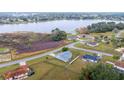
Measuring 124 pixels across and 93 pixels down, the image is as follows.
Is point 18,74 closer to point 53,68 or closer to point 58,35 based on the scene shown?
point 53,68

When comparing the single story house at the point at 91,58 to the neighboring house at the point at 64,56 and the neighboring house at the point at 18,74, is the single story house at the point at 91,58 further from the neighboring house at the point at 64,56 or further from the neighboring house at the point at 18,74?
the neighboring house at the point at 18,74

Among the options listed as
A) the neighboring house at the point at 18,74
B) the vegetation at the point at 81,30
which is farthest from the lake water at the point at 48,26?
the neighboring house at the point at 18,74

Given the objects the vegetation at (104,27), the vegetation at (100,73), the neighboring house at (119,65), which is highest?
the vegetation at (104,27)

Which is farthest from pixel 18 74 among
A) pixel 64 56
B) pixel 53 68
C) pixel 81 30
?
pixel 81 30

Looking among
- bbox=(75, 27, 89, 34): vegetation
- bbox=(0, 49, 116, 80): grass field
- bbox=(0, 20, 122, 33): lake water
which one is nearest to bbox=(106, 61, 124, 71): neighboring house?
bbox=(0, 49, 116, 80): grass field
